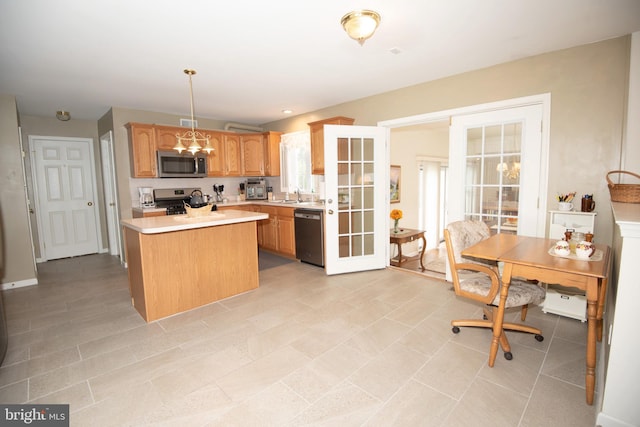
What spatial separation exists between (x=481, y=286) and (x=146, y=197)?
498 centimetres

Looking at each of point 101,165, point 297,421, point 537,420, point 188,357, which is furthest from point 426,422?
point 101,165

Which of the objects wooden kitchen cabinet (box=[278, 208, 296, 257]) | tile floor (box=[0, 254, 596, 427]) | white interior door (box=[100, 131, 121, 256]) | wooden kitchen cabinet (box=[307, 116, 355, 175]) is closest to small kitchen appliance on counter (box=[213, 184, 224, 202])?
wooden kitchen cabinet (box=[278, 208, 296, 257])

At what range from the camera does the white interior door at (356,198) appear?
163 inches

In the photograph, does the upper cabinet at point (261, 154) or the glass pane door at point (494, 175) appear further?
the upper cabinet at point (261, 154)

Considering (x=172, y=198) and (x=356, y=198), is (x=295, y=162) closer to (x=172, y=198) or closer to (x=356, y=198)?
(x=356, y=198)

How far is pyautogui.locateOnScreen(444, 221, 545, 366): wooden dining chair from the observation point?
2.27 m

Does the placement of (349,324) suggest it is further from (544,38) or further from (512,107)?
(544,38)

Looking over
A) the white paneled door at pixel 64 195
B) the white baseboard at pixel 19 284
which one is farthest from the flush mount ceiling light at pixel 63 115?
the white baseboard at pixel 19 284

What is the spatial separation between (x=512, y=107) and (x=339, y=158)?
206cm

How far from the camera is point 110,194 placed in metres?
5.61

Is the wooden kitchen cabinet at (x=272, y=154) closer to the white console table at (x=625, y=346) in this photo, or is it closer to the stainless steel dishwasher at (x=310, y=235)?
the stainless steel dishwasher at (x=310, y=235)

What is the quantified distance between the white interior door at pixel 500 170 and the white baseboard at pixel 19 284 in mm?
5636

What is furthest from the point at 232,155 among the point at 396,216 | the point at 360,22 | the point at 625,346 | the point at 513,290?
the point at 625,346

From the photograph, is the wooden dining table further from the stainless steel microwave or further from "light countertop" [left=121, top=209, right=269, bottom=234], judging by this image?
the stainless steel microwave
